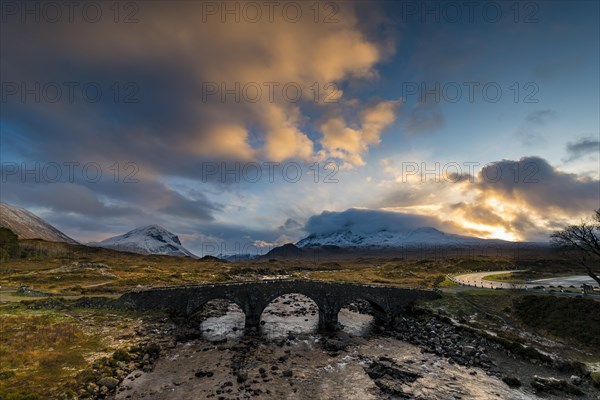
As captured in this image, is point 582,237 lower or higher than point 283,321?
higher

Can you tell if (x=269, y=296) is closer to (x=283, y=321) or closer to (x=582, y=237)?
(x=283, y=321)

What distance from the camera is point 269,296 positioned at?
1992 inches

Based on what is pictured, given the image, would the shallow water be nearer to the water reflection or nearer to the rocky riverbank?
the rocky riverbank

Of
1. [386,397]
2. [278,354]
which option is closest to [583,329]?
[386,397]

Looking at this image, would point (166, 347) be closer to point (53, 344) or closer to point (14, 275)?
point (53, 344)

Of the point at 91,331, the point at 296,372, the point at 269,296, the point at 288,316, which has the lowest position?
the point at 288,316

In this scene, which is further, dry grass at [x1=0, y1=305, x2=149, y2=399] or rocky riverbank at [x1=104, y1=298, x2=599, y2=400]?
rocky riverbank at [x1=104, y1=298, x2=599, y2=400]

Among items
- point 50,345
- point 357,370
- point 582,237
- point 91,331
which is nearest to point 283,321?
point 357,370

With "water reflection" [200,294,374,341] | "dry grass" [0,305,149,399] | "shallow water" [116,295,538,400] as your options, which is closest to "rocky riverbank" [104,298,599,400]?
"shallow water" [116,295,538,400]

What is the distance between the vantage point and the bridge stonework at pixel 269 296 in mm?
49781

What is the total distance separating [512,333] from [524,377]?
10432mm

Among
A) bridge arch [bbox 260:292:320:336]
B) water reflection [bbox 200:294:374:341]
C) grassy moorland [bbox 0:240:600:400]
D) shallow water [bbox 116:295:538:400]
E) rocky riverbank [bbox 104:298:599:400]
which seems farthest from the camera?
bridge arch [bbox 260:292:320:336]

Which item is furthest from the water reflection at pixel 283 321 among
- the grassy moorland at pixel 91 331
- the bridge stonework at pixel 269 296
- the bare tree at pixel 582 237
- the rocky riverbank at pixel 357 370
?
the bare tree at pixel 582 237

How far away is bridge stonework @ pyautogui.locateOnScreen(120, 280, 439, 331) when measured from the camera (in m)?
49.8
